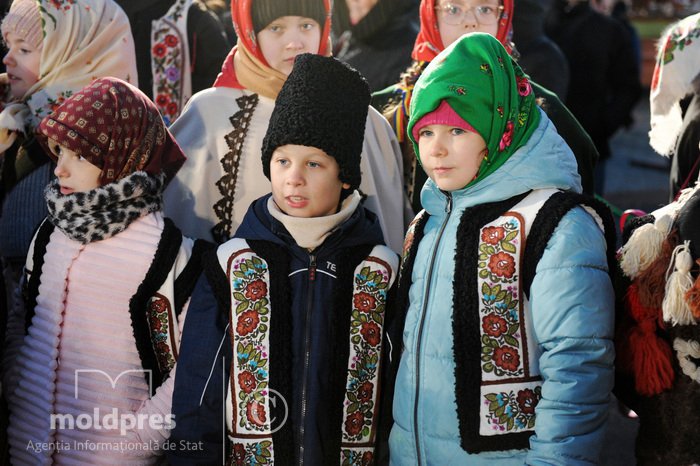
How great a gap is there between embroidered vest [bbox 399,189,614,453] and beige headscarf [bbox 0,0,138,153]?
1829mm

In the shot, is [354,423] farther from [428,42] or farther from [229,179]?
[428,42]

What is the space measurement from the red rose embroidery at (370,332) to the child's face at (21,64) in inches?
70.5

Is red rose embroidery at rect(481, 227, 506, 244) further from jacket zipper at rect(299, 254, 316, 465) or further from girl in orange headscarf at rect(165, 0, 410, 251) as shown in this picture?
girl in orange headscarf at rect(165, 0, 410, 251)

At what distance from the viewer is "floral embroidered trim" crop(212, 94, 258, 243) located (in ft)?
10.6

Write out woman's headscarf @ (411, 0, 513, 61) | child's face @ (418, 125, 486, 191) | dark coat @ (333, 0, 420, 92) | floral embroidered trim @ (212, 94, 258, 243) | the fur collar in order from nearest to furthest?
child's face @ (418, 125, 486, 191) < the fur collar < floral embroidered trim @ (212, 94, 258, 243) < woman's headscarf @ (411, 0, 513, 61) < dark coat @ (333, 0, 420, 92)

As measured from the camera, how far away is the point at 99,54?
138 inches

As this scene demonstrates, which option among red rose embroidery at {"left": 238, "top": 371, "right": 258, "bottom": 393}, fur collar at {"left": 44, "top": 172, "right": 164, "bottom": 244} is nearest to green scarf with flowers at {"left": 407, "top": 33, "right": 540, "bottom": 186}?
red rose embroidery at {"left": 238, "top": 371, "right": 258, "bottom": 393}

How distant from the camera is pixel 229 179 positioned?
3.23 m

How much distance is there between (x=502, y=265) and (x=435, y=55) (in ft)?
4.69

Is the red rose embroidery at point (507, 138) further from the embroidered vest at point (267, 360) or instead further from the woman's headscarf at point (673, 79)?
the woman's headscarf at point (673, 79)

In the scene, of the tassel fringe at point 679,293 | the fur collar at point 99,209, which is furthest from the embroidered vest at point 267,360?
the tassel fringe at point 679,293

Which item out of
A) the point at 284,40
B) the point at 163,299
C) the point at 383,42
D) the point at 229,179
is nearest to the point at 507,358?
the point at 163,299

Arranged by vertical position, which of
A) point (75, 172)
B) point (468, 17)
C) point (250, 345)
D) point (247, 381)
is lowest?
point (247, 381)

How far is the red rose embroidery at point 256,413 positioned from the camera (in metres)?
2.52
